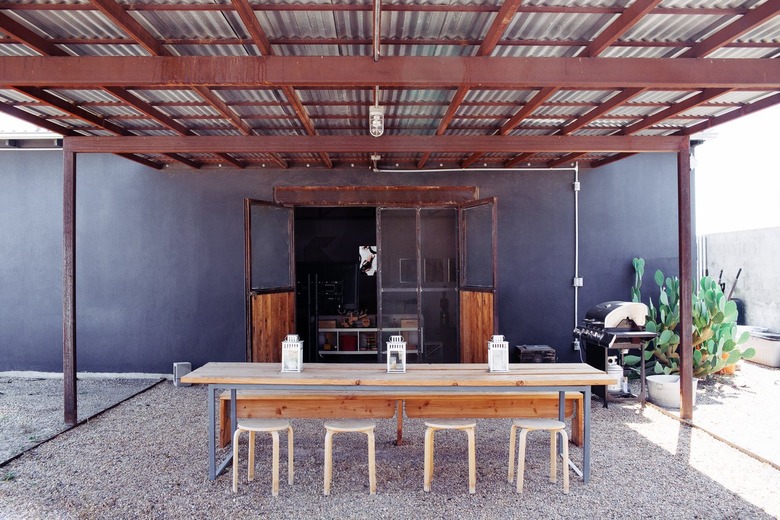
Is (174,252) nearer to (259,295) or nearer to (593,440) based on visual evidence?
(259,295)

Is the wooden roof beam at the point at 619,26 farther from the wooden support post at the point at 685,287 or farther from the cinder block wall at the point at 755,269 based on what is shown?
the cinder block wall at the point at 755,269

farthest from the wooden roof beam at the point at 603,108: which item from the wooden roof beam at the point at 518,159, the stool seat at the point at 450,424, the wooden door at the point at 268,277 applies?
the wooden door at the point at 268,277

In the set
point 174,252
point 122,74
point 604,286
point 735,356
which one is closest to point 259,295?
point 174,252

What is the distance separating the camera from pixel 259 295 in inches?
234

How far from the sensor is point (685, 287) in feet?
16.5

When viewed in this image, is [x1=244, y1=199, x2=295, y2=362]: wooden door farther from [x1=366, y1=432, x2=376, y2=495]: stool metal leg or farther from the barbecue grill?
the barbecue grill

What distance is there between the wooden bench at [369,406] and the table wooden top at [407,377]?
0.35m

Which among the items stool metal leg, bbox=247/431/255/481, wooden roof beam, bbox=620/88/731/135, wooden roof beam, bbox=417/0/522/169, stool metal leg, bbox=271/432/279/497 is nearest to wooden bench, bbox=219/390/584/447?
stool metal leg, bbox=247/431/255/481

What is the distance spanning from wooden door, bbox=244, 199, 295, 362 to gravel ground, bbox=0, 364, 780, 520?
1.24 meters

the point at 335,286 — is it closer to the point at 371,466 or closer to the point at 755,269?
the point at 371,466

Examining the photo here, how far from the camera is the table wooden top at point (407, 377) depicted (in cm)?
348

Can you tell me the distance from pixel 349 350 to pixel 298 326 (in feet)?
3.32

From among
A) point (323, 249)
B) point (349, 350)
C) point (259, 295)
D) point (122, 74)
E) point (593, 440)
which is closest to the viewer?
point (122, 74)

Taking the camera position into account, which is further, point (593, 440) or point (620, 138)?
point (620, 138)
